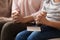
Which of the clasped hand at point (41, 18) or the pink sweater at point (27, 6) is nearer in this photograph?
the clasped hand at point (41, 18)

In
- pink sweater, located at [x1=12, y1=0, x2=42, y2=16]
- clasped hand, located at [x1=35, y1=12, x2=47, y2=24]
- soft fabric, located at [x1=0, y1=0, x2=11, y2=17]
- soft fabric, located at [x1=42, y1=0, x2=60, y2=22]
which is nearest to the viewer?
clasped hand, located at [x1=35, y1=12, x2=47, y2=24]

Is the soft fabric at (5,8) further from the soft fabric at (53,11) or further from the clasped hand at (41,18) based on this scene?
the clasped hand at (41,18)

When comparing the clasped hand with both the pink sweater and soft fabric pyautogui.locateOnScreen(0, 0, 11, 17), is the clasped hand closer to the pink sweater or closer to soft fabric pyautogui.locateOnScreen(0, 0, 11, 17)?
the pink sweater

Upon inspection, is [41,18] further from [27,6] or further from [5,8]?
[5,8]

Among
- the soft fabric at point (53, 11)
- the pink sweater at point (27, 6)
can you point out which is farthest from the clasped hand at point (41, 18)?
the pink sweater at point (27, 6)

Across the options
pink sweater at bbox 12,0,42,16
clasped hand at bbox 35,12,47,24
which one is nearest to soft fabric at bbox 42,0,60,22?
clasped hand at bbox 35,12,47,24

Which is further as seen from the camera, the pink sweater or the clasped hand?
the pink sweater

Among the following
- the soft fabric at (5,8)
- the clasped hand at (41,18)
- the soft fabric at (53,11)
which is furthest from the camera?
the soft fabric at (5,8)

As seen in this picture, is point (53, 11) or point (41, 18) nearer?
point (41, 18)

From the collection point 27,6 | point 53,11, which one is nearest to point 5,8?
point 27,6

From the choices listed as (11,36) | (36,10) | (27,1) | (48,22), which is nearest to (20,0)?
(27,1)

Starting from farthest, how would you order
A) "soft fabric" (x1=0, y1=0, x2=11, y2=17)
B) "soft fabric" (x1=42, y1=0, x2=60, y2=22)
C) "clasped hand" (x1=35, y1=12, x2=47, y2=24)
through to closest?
1. "soft fabric" (x1=0, y1=0, x2=11, y2=17)
2. "soft fabric" (x1=42, y1=0, x2=60, y2=22)
3. "clasped hand" (x1=35, y1=12, x2=47, y2=24)

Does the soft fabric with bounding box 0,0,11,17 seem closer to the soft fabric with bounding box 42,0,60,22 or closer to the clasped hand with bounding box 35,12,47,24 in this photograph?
the soft fabric with bounding box 42,0,60,22

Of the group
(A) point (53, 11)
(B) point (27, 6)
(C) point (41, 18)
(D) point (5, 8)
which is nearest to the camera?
(C) point (41, 18)
